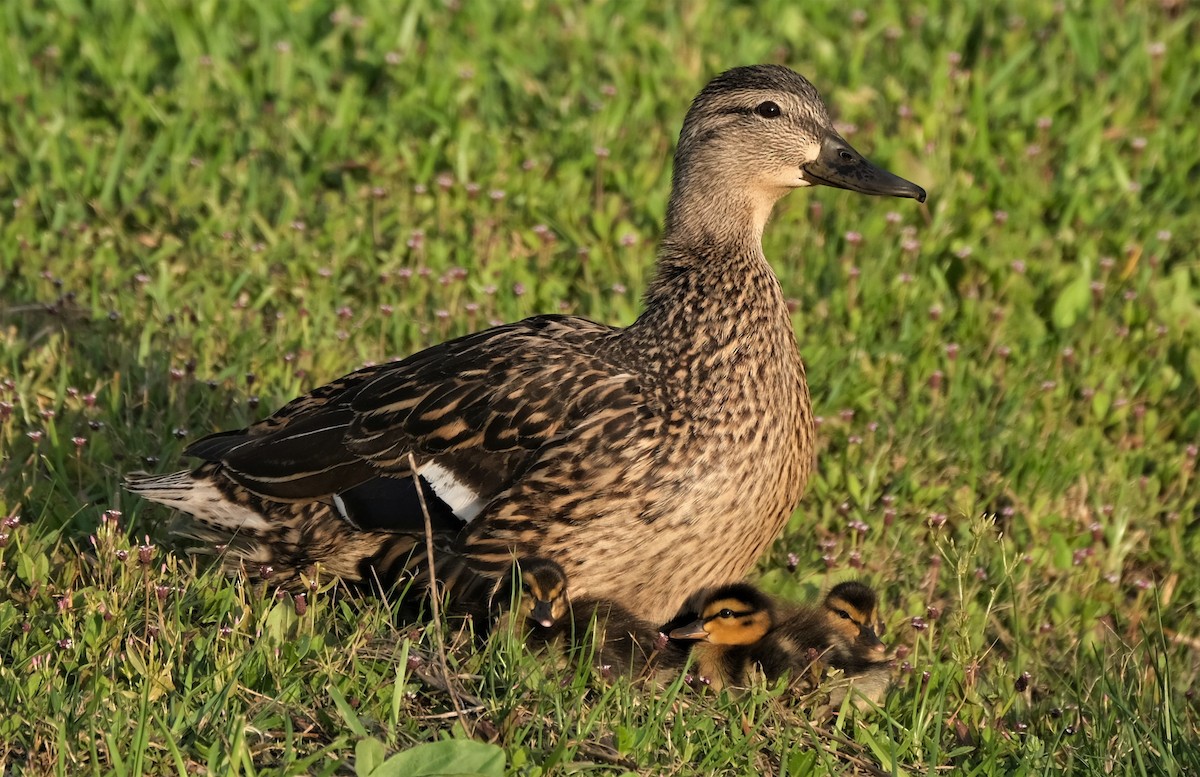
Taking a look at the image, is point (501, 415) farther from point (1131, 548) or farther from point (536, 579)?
point (1131, 548)

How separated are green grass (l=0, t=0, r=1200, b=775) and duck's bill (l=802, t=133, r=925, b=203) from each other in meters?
1.09

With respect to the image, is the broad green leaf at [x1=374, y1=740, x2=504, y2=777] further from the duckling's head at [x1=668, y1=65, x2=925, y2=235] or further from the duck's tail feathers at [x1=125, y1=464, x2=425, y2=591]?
the duckling's head at [x1=668, y1=65, x2=925, y2=235]

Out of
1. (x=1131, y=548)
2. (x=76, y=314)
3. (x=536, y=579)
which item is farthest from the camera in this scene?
(x=76, y=314)

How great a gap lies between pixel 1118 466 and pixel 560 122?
327 cm

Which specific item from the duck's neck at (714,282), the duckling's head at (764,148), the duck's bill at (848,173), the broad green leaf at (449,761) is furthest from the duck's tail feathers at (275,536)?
the duck's bill at (848,173)

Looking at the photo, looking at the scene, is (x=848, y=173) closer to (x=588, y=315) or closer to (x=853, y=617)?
(x=853, y=617)

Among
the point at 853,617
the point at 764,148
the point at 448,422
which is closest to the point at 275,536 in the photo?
the point at 448,422

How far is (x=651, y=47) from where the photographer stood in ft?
29.6

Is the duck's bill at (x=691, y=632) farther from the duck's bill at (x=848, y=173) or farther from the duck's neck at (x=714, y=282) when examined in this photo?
the duck's bill at (x=848, y=173)

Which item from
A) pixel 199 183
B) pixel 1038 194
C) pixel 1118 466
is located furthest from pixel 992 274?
pixel 199 183

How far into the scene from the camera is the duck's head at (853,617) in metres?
4.95

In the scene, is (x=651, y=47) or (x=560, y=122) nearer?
(x=560, y=122)

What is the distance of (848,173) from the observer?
18.2 feet

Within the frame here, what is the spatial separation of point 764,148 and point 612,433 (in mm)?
1136
